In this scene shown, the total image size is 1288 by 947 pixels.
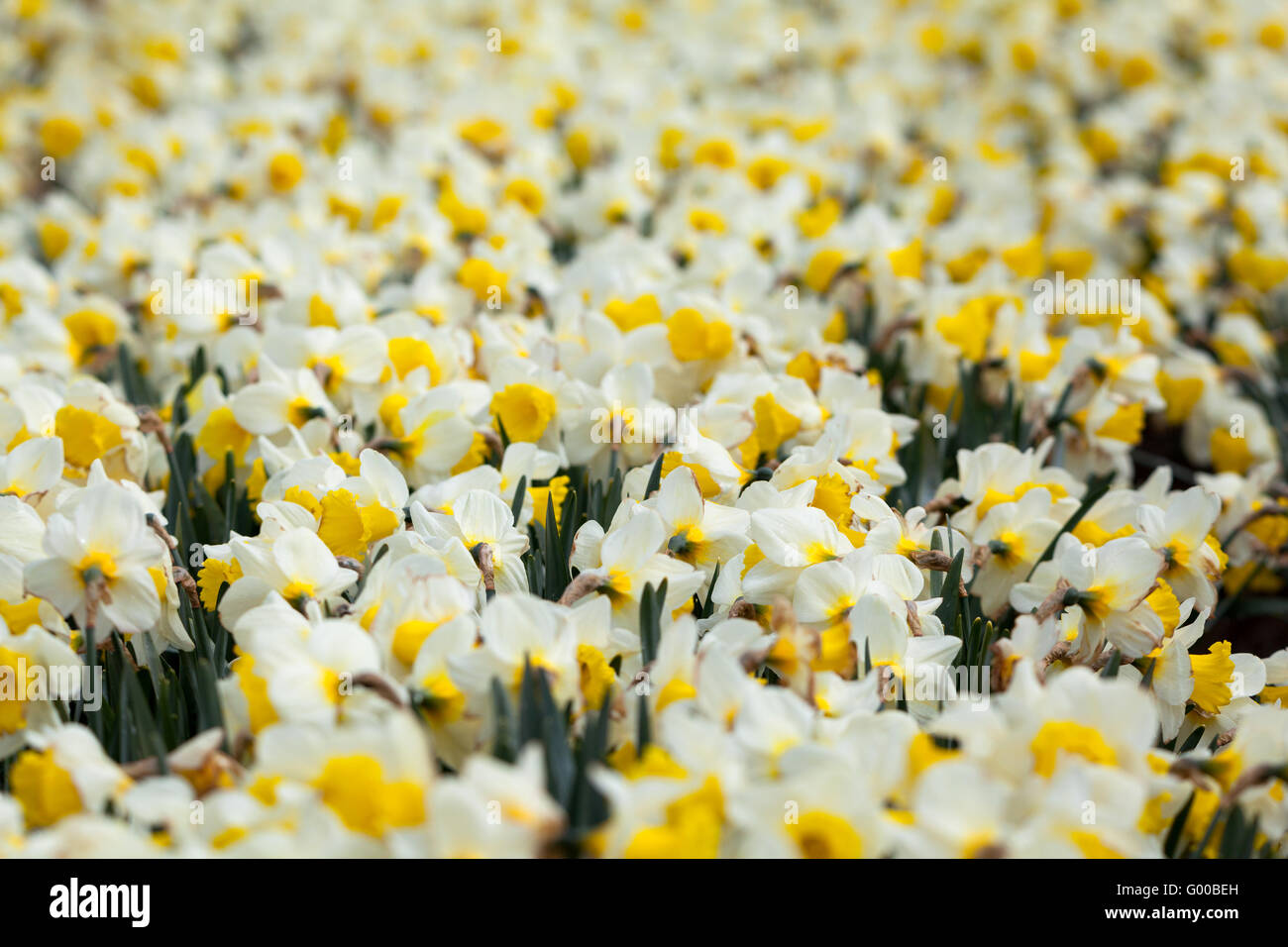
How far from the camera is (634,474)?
1977mm

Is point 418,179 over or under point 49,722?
over

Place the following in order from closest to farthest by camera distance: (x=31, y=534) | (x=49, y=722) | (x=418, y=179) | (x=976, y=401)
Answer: (x=49, y=722) < (x=31, y=534) < (x=976, y=401) < (x=418, y=179)

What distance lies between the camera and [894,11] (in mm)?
6086

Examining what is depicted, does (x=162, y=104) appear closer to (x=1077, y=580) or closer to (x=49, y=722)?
(x=49, y=722)

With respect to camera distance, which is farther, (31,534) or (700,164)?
(700,164)

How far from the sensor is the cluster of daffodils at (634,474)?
1.24 meters

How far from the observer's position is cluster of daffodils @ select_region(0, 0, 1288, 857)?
1.24 metres

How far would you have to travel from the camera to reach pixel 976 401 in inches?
98.0

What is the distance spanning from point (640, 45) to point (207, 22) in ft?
6.96

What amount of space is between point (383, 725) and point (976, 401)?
5.49ft
